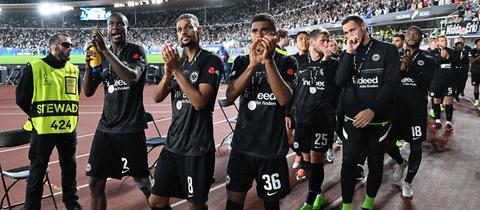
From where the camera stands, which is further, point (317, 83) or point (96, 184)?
point (317, 83)

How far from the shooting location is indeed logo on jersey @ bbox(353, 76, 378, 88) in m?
3.63

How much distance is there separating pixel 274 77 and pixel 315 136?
193 centimetres

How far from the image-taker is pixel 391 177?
5.57 m

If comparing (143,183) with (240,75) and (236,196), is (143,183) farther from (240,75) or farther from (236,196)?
(240,75)

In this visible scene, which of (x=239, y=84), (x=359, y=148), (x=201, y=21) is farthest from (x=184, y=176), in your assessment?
(x=201, y=21)

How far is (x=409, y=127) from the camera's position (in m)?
4.88

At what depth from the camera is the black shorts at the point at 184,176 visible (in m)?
2.79

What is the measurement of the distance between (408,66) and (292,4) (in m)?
32.9

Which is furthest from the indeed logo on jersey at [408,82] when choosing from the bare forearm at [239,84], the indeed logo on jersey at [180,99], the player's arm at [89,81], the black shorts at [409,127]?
the player's arm at [89,81]

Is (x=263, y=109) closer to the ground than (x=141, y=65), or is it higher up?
closer to the ground

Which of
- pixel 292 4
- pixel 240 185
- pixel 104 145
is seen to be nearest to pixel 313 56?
pixel 240 185

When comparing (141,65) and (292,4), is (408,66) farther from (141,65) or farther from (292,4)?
(292,4)

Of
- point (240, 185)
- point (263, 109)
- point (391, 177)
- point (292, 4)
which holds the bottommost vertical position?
point (391, 177)

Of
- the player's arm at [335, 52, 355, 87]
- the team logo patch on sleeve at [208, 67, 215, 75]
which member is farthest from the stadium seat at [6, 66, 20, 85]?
the team logo patch on sleeve at [208, 67, 215, 75]
